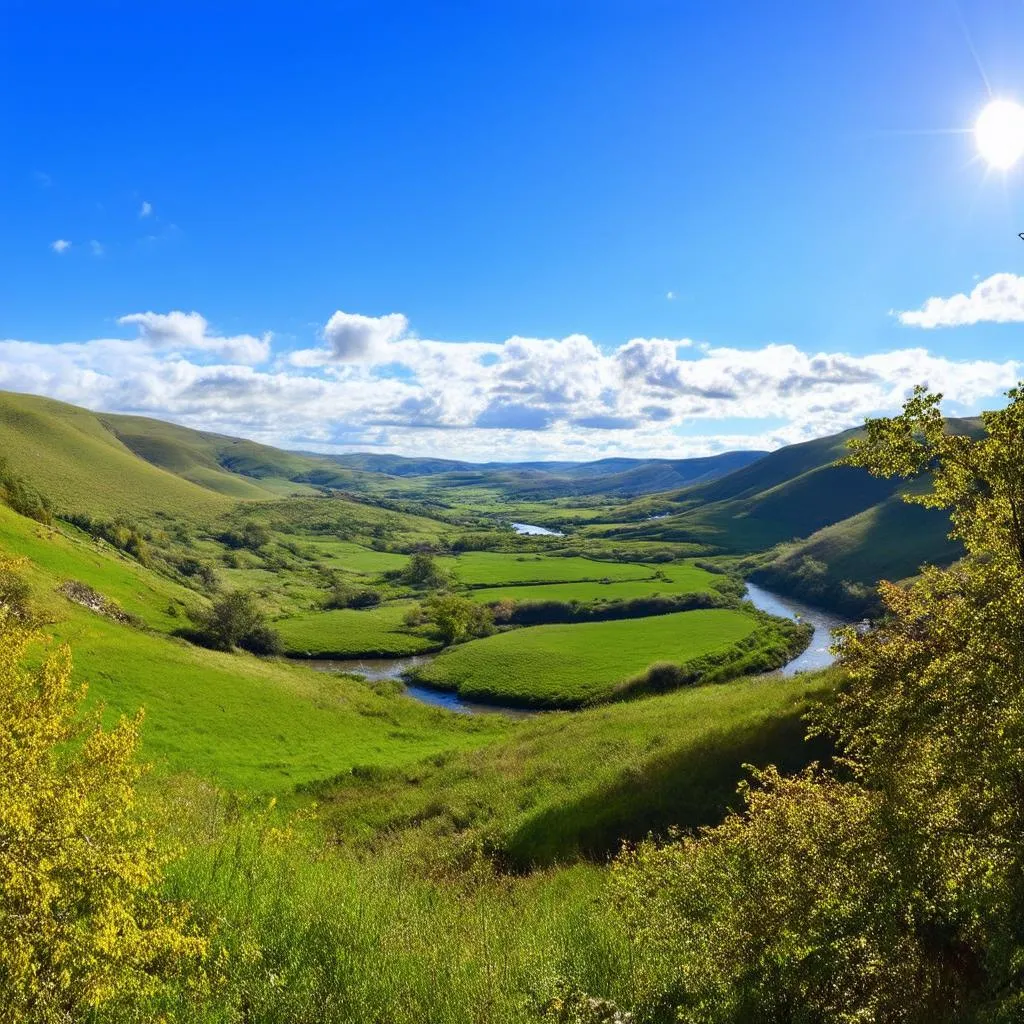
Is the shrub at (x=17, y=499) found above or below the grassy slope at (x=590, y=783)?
above

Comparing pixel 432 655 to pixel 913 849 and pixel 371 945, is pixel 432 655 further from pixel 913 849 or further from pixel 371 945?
pixel 913 849

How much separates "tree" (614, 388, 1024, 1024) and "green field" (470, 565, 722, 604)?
450 feet

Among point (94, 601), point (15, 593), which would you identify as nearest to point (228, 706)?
point (15, 593)

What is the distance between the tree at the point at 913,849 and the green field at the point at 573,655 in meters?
74.1

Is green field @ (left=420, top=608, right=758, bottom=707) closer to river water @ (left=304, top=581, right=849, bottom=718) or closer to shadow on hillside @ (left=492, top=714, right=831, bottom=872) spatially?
river water @ (left=304, top=581, right=849, bottom=718)

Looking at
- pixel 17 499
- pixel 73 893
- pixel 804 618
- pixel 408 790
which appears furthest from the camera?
pixel 804 618

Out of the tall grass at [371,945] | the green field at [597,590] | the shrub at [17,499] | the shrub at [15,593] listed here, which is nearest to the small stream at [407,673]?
the green field at [597,590]

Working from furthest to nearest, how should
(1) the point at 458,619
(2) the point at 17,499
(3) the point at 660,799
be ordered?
(1) the point at 458,619 < (2) the point at 17,499 < (3) the point at 660,799

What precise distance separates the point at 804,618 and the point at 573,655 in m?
64.1

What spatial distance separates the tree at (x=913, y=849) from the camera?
9.73m

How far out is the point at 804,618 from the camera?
135 m

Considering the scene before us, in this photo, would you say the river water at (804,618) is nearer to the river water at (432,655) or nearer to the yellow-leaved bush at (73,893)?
the river water at (432,655)

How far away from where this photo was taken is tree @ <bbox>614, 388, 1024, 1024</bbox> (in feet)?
31.9

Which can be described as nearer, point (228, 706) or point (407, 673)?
point (228, 706)
